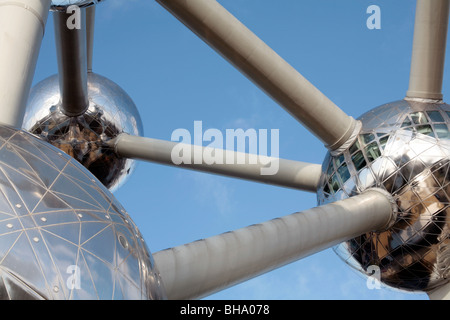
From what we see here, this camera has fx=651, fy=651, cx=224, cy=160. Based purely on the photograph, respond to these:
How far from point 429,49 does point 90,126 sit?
528 centimetres

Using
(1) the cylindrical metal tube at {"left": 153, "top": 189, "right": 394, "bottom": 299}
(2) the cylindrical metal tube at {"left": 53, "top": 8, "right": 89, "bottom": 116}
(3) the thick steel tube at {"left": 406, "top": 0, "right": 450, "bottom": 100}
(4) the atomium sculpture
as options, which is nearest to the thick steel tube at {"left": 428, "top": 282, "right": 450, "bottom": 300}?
(4) the atomium sculpture

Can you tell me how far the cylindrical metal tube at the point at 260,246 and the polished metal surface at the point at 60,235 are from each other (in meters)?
1.33

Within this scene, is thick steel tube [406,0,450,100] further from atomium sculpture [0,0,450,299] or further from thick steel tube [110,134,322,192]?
thick steel tube [110,134,322,192]

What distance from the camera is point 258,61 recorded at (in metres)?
7.05

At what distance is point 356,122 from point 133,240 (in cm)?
482

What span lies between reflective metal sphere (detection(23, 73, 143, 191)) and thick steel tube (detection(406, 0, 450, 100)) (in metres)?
4.80

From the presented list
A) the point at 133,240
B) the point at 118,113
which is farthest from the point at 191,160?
the point at 133,240

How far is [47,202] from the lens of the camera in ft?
11.5

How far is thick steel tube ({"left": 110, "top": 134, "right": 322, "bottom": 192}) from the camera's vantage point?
890cm
